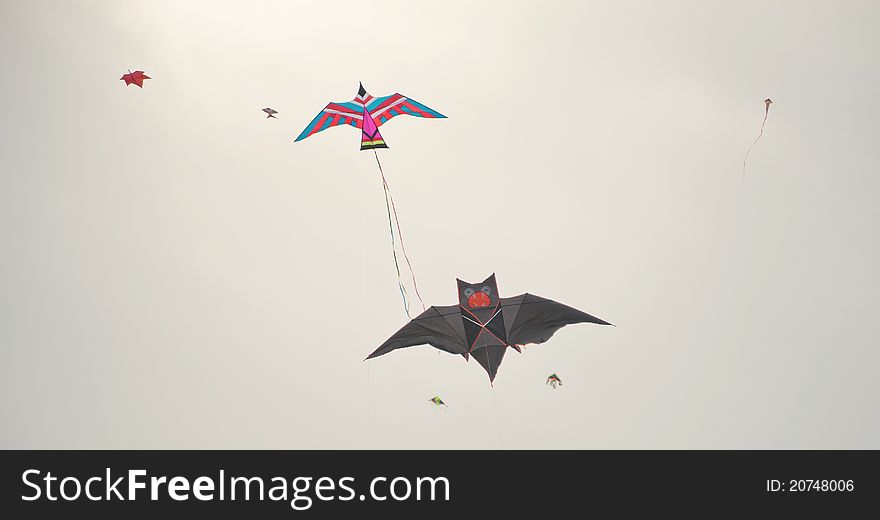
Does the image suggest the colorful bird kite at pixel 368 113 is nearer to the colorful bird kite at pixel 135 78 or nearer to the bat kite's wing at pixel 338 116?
the bat kite's wing at pixel 338 116

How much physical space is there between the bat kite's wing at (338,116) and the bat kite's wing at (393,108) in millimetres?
106

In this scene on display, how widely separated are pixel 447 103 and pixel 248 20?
1.90 m

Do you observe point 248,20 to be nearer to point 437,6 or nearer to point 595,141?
point 437,6

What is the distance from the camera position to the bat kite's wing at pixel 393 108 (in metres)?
6.36

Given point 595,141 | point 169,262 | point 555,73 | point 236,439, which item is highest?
point 555,73

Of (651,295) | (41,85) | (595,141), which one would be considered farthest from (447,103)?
(41,85)

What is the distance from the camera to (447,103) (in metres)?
7.22

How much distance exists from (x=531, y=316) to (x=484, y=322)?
0.38m

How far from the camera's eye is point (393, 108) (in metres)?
6.41

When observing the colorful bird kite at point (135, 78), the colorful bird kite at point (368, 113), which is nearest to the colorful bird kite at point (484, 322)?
the colorful bird kite at point (368, 113)

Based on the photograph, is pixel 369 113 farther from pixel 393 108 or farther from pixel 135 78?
pixel 135 78

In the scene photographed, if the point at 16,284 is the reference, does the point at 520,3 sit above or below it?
above

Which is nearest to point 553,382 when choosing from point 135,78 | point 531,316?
point 531,316

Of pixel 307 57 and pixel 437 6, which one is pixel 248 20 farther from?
pixel 437 6
